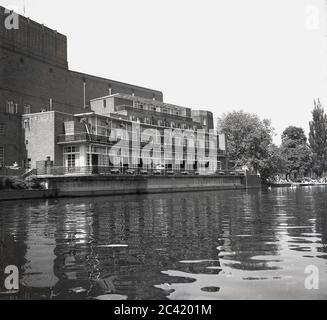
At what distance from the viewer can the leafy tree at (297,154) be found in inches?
4690

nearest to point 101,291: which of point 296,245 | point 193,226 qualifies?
point 296,245

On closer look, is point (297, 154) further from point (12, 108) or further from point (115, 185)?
point (12, 108)

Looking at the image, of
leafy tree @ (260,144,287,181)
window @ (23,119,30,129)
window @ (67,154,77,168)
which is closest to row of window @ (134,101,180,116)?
leafy tree @ (260,144,287,181)

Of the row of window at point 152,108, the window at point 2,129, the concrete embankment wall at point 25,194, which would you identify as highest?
the row of window at point 152,108

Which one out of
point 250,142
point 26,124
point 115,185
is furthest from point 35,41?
point 250,142

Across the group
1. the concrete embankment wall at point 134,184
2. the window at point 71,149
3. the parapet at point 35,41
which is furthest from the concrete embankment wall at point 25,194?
the parapet at point 35,41

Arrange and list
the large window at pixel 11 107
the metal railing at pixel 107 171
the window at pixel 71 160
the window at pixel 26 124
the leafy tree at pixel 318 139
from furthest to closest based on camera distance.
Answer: the leafy tree at pixel 318 139
the large window at pixel 11 107
the window at pixel 26 124
the window at pixel 71 160
the metal railing at pixel 107 171

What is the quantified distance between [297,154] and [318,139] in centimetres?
1338

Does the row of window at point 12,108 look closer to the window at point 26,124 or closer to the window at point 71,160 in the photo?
the window at point 26,124

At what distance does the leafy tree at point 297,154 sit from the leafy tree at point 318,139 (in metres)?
6.46

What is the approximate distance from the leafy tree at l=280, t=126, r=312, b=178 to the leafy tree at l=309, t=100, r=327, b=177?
6.46 metres

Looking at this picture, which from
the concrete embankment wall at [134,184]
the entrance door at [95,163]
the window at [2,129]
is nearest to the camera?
the concrete embankment wall at [134,184]

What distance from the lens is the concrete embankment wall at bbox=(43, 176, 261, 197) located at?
1861 inches

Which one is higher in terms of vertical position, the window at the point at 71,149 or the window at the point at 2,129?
the window at the point at 2,129
